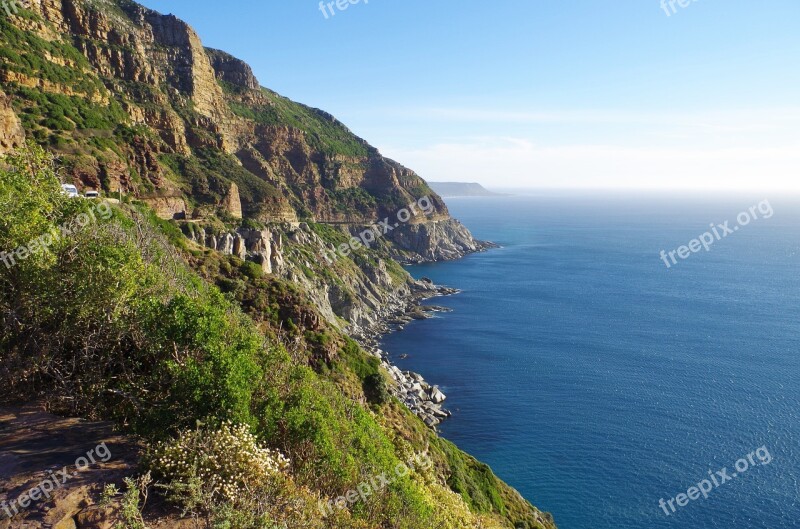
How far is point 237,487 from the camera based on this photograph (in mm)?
11953

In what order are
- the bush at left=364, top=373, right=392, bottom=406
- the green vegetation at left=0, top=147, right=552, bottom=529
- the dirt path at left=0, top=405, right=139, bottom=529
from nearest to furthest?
the dirt path at left=0, top=405, right=139, bottom=529, the green vegetation at left=0, top=147, right=552, bottom=529, the bush at left=364, top=373, right=392, bottom=406

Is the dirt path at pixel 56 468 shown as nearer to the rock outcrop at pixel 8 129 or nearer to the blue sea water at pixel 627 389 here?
the blue sea water at pixel 627 389

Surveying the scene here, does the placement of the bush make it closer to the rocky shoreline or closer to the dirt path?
the rocky shoreline

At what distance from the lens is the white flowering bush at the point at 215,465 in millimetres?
11540

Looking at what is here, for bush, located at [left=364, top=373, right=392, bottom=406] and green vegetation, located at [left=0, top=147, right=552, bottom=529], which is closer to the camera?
green vegetation, located at [left=0, top=147, right=552, bottom=529]

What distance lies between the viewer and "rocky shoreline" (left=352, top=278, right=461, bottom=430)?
61.7m

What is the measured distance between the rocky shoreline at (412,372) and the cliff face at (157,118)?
36.0 m

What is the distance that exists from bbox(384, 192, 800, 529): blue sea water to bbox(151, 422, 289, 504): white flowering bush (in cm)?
4035

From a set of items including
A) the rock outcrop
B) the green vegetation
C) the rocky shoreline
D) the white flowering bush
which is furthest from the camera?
the rocky shoreline

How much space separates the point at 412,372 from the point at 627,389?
31269mm

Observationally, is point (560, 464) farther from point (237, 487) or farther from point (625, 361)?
point (237, 487)

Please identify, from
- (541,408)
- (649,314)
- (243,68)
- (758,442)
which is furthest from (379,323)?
(243,68)

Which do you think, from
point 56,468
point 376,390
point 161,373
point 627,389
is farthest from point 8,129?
point 627,389

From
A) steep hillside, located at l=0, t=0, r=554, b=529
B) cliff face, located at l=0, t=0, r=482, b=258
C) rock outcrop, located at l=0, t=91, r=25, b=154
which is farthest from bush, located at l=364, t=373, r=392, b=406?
cliff face, located at l=0, t=0, r=482, b=258
